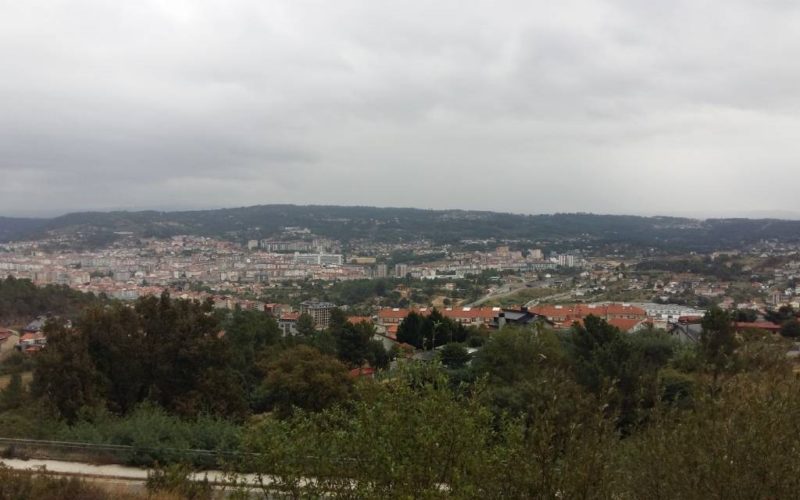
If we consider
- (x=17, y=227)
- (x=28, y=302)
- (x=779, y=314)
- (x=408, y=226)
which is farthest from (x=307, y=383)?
(x=17, y=227)

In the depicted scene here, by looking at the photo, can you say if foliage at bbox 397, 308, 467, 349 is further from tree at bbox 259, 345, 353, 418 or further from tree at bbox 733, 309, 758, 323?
tree at bbox 733, 309, 758, 323

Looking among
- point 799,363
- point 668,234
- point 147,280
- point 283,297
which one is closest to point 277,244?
point 147,280

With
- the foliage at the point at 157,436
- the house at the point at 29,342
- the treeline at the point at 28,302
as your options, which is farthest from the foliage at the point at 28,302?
the foliage at the point at 157,436

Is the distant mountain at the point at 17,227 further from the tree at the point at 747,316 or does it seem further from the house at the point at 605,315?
the tree at the point at 747,316

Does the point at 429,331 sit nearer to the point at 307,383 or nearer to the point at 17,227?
the point at 307,383

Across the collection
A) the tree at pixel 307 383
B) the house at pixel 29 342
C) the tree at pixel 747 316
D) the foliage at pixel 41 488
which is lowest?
the house at pixel 29 342

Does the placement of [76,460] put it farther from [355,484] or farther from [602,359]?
[602,359]

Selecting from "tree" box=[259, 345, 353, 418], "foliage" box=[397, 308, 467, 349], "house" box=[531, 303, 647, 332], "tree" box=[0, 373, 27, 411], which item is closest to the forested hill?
"house" box=[531, 303, 647, 332]
